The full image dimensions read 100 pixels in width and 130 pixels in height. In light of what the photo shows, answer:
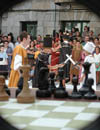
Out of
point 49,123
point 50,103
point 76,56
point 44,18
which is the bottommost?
point 50,103

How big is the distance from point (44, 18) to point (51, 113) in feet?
29.7

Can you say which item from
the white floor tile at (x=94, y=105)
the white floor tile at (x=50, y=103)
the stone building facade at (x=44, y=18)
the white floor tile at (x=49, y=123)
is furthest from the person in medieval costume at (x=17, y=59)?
the stone building facade at (x=44, y=18)

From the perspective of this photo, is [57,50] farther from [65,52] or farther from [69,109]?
[69,109]

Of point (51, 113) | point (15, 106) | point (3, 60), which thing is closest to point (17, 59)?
point (15, 106)

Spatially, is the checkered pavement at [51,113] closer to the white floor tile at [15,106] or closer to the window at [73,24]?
the white floor tile at [15,106]

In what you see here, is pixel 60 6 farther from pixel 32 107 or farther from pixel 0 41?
pixel 32 107

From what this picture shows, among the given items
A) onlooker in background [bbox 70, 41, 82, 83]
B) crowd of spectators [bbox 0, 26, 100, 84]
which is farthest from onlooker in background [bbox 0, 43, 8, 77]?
onlooker in background [bbox 70, 41, 82, 83]

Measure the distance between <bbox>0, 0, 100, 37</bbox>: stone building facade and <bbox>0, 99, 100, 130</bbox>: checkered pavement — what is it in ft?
25.1

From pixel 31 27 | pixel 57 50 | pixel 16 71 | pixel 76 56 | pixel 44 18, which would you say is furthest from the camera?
pixel 31 27

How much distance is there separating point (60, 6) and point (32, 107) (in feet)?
28.8

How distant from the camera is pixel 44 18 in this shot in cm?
1273

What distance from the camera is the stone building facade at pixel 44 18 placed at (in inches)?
476

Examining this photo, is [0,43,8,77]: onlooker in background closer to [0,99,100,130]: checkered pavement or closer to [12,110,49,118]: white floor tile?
[0,99,100,130]: checkered pavement

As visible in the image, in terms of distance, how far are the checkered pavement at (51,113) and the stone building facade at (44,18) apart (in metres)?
7.66
